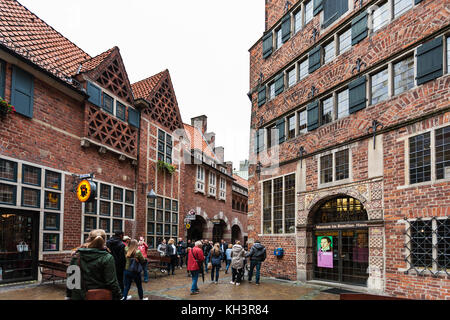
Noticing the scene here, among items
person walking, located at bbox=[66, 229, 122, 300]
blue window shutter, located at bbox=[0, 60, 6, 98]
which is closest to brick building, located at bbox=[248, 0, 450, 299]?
person walking, located at bbox=[66, 229, 122, 300]

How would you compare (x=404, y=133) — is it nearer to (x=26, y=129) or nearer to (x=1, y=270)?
(x=26, y=129)

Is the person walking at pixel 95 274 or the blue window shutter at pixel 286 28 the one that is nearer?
the person walking at pixel 95 274

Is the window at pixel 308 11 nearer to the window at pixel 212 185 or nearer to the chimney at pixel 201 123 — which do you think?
the window at pixel 212 185

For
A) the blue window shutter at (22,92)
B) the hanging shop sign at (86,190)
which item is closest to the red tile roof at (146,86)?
the blue window shutter at (22,92)

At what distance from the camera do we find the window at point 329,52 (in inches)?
525

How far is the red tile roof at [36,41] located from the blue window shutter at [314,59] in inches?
371

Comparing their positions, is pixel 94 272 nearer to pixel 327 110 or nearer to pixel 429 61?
pixel 429 61

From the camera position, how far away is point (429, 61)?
9.57 meters

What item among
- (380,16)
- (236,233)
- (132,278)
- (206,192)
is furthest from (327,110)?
(236,233)

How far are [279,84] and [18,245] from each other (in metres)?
11.9

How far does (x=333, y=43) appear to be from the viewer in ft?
43.8

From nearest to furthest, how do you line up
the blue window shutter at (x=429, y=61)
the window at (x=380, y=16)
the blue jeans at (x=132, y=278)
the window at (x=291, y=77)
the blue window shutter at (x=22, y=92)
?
the blue jeans at (x=132, y=278) < the blue window shutter at (x=429, y=61) < the blue window shutter at (x=22, y=92) < the window at (x=380, y=16) < the window at (x=291, y=77)

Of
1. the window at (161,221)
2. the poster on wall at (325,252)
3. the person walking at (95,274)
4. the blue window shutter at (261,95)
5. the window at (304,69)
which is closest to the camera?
the person walking at (95,274)

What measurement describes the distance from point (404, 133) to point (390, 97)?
4.18 feet
